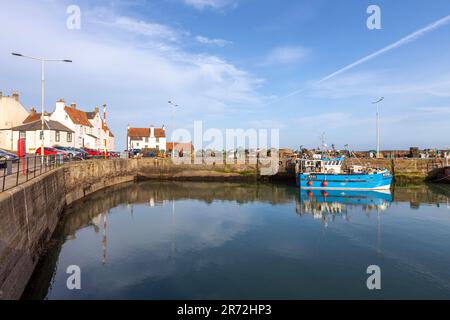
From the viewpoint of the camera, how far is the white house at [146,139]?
79.6 m

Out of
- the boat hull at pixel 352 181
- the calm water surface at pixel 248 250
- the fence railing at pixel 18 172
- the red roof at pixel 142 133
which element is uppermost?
the red roof at pixel 142 133

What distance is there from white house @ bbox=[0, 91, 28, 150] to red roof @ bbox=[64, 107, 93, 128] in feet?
31.9

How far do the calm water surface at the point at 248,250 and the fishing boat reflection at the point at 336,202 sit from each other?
4.4 inches

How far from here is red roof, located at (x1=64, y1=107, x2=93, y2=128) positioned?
181 ft

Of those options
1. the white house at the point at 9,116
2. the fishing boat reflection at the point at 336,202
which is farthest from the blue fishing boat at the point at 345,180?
the white house at the point at 9,116

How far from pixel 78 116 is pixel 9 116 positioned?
37.9ft

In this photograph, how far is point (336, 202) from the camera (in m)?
29.9

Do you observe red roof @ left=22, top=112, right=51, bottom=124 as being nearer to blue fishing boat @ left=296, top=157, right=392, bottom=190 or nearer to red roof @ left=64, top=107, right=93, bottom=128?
red roof @ left=64, top=107, right=93, bottom=128

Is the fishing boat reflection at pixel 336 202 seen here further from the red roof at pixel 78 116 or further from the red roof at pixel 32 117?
the red roof at pixel 32 117

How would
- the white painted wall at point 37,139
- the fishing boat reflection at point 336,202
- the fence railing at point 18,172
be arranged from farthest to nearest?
1. the white painted wall at point 37,139
2. the fishing boat reflection at point 336,202
3. the fence railing at point 18,172

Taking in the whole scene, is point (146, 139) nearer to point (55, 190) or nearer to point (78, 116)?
point (78, 116)

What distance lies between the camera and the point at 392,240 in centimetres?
1748

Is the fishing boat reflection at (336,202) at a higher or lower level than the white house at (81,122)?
lower
